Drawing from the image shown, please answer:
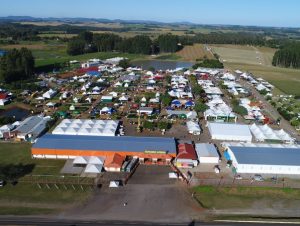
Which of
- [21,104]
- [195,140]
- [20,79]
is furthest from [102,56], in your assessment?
[195,140]

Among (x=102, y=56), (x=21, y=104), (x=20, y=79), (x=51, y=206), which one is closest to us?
(x=51, y=206)

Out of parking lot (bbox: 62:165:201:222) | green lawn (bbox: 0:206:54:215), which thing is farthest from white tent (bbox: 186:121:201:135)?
green lawn (bbox: 0:206:54:215)

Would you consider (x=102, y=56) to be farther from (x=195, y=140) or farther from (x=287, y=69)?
(x=195, y=140)

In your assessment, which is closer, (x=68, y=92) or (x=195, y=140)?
(x=195, y=140)

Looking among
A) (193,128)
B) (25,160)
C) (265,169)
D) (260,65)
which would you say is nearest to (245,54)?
(260,65)

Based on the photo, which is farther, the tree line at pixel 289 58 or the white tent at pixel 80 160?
the tree line at pixel 289 58

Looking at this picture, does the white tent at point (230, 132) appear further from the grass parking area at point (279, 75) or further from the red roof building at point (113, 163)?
the grass parking area at point (279, 75)

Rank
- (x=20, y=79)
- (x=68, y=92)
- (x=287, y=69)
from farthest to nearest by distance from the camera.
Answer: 1. (x=287, y=69)
2. (x=20, y=79)
3. (x=68, y=92)

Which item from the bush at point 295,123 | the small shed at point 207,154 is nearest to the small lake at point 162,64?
the bush at point 295,123
